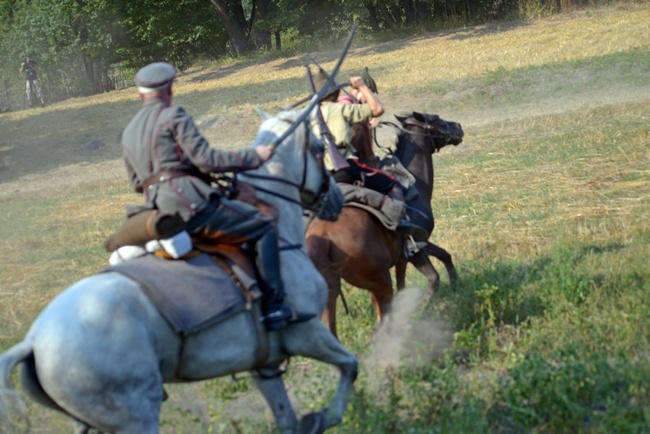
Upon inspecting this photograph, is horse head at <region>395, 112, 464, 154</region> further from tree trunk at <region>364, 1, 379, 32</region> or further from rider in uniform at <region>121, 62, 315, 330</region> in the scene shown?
tree trunk at <region>364, 1, 379, 32</region>

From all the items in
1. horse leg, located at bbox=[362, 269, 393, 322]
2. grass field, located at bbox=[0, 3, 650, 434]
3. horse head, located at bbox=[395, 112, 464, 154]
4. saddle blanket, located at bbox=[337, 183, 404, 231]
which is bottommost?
grass field, located at bbox=[0, 3, 650, 434]

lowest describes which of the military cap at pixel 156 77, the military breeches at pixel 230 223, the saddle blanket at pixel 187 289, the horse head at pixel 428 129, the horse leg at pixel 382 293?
the horse leg at pixel 382 293

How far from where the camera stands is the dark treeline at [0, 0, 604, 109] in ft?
172

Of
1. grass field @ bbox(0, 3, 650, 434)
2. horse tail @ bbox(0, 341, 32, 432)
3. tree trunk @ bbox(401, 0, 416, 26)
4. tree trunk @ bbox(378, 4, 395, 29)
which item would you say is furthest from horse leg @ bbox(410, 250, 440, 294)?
tree trunk @ bbox(378, 4, 395, 29)

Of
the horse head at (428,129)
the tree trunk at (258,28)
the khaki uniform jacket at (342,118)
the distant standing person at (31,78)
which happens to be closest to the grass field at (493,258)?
the horse head at (428,129)

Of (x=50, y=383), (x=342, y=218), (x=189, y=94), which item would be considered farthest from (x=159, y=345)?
(x=189, y=94)

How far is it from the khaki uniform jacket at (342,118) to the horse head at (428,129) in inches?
72.7

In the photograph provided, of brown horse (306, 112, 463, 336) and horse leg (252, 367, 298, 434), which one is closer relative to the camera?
horse leg (252, 367, 298, 434)

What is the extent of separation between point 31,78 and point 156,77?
45913 millimetres

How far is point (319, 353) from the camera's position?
20.6 ft

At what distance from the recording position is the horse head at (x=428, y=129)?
429 inches

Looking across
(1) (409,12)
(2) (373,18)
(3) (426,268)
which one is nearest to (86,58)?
(2) (373,18)

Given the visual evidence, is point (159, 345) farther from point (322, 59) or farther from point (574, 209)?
point (322, 59)

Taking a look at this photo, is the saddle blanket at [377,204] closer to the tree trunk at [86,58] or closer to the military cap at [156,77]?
the military cap at [156,77]
